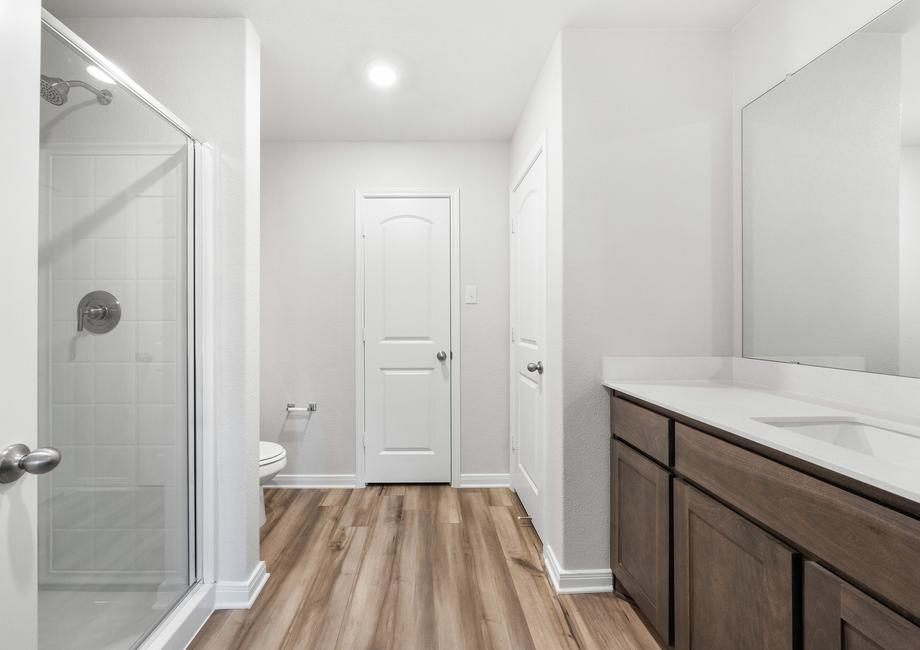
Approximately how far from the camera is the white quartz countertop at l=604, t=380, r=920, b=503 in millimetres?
781

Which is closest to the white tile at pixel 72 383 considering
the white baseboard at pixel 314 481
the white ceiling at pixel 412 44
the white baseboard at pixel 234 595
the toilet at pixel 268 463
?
the white baseboard at pixel 234 595

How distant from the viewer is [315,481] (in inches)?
124

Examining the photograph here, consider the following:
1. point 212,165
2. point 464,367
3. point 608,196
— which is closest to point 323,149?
point 212,165

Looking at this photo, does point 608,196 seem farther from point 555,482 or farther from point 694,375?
point 555,482

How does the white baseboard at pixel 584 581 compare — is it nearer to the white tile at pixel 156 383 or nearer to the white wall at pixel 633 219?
the white wall at pixel 633 219

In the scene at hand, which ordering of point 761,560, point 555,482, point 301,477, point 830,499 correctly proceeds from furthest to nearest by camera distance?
point 301,477
point 555,482
point 761,560
point 830,499

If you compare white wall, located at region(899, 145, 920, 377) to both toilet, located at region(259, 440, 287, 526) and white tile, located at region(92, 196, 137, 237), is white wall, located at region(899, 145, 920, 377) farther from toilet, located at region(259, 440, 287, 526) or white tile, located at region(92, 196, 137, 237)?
toilet, located at region(259, 440, 287, 526)

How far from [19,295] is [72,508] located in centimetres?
74

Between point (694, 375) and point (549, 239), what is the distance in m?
A: 0.83

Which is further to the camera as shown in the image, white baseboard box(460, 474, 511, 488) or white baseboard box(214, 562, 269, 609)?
white baseboard box(460, 474, 511, 488)

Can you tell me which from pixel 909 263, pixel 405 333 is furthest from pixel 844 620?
pixel 405 333

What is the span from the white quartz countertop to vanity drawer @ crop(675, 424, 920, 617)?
0.05 metres

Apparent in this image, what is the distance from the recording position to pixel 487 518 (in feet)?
8.78

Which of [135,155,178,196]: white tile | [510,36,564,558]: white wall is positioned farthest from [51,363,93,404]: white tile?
[510,36,564,558]: white wall
